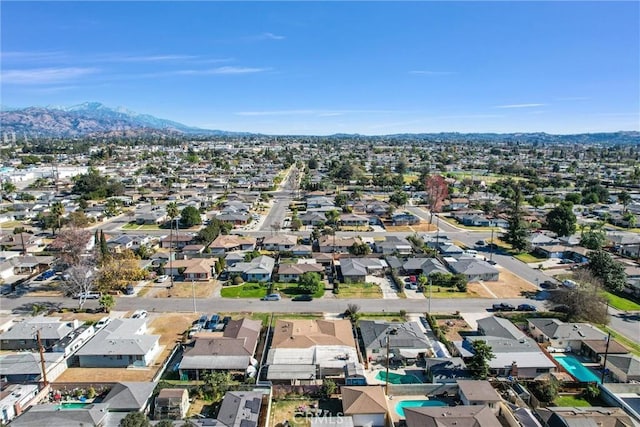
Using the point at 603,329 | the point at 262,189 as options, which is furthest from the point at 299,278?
the point at 262,189

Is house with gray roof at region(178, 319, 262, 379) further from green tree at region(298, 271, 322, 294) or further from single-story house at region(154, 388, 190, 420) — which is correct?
green tree at region(298, 271, 322, 294)

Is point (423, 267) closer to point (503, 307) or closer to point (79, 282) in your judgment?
point (503, 307)

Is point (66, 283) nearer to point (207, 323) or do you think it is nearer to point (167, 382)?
point (207, 323)

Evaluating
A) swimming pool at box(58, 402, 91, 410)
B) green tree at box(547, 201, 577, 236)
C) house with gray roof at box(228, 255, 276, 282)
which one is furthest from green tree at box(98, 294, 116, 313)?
green tree at box(547, 201, 577, 236)

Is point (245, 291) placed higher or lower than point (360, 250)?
lower

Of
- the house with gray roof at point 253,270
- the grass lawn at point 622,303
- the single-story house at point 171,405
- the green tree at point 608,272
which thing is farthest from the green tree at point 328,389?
the green tree at point 608,272

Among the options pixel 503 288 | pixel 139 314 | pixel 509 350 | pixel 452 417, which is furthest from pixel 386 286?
pixel 139 314

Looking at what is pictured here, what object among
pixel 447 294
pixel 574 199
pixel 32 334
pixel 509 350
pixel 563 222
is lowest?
pixel 447 294
